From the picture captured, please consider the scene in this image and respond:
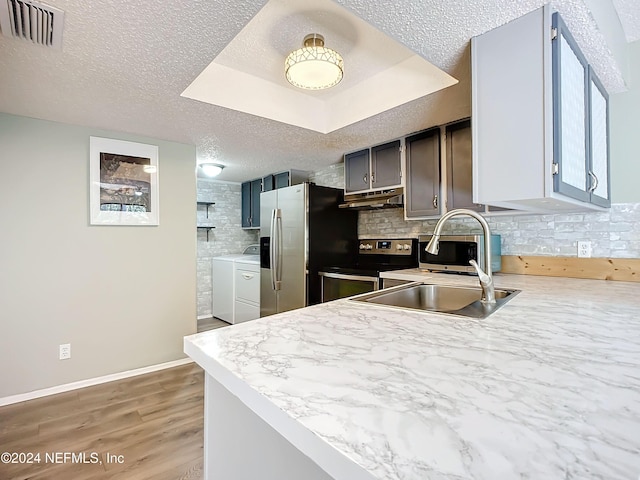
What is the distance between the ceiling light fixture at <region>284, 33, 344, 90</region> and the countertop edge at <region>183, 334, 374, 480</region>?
5.45 ft

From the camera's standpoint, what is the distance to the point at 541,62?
1.32 meters

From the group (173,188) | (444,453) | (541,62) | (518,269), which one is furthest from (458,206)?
(173,188)

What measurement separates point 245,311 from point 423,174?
279 cm

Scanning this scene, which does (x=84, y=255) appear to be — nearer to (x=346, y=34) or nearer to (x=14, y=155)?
(x=14, y=155)

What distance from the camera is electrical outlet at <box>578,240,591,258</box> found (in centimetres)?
215

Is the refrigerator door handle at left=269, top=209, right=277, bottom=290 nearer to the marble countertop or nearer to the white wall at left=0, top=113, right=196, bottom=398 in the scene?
the white wall at left=0, top=113, right=196, bottom=398

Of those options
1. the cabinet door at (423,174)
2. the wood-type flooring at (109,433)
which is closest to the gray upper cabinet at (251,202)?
the cabinet door at (423,174)

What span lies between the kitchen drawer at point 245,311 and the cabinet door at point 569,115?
334 centimetres

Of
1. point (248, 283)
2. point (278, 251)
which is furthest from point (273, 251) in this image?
point (248, 283)

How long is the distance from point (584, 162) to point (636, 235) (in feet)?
2.65

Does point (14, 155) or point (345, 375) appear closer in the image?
point (345, 375)

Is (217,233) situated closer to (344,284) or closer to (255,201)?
(255,201)

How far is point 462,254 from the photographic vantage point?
2.44 meters

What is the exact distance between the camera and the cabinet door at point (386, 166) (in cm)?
298
